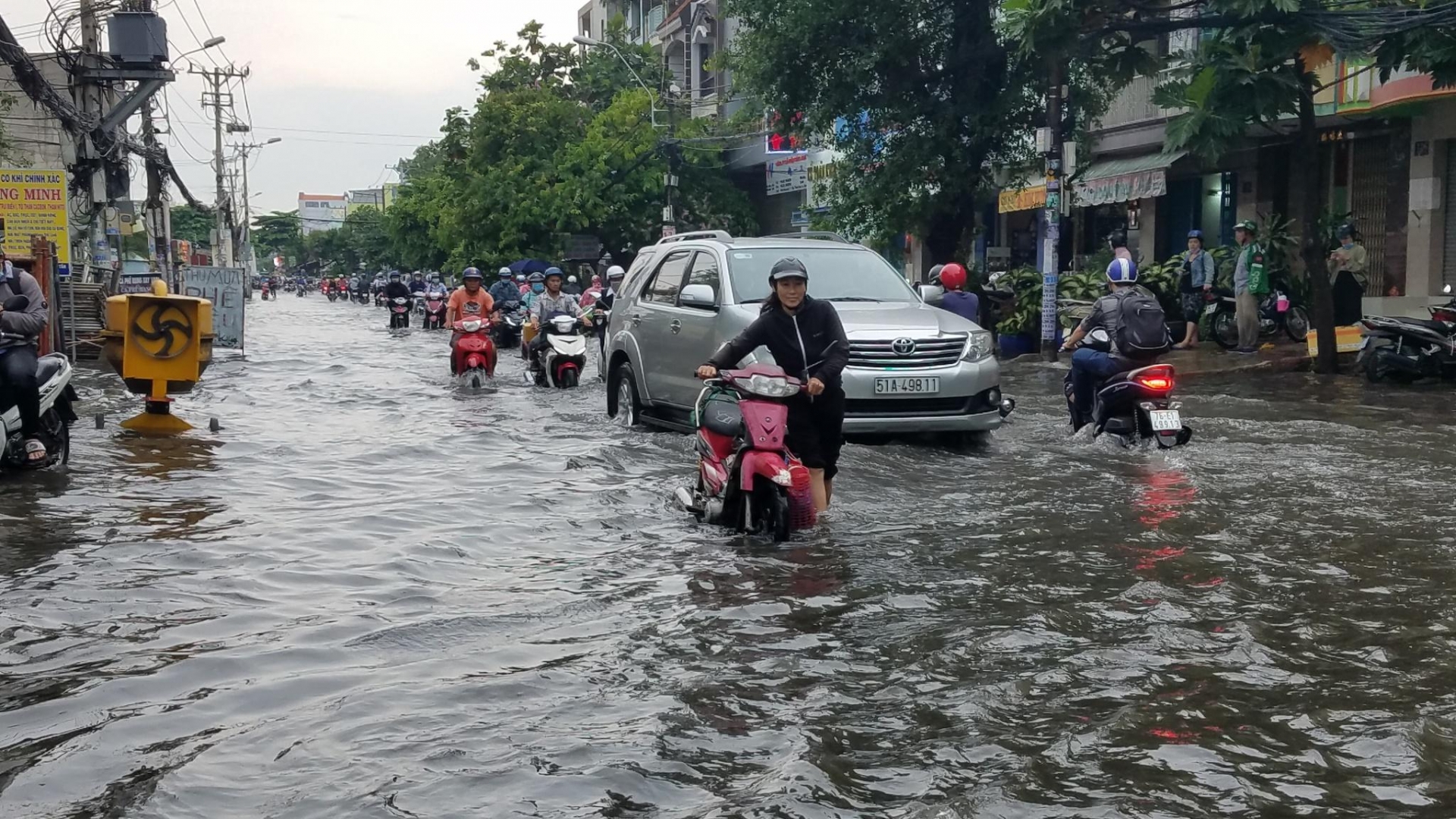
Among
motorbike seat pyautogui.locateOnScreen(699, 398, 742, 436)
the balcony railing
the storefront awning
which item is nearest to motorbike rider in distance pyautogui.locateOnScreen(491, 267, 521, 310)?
the storefront awning

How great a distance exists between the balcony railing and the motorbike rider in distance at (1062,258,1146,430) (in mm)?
16037

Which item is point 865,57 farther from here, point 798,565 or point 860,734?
point 860,734

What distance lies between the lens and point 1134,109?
91.1ft

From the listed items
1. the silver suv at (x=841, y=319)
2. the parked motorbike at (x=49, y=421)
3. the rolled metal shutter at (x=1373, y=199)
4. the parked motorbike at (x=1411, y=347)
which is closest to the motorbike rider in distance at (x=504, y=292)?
the silver suv at (x=841, y=319)

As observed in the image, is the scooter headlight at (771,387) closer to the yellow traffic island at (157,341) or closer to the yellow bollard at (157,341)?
the yellow traffic island at (157,341)

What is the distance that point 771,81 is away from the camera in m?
23.8

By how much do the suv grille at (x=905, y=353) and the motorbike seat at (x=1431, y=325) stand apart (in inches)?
297

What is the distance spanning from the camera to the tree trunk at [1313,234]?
16688 mm

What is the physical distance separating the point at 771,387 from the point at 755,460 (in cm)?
39

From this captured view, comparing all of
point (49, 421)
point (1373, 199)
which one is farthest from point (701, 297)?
point (1373, 199)

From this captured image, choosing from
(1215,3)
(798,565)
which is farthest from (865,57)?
(798,565)

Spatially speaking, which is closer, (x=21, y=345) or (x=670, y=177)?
(x=21, y=345)

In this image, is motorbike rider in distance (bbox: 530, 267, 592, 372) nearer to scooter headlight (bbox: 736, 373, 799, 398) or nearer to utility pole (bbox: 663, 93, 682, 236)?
scooter headlight (bbox: 736, 373, 799, 398)

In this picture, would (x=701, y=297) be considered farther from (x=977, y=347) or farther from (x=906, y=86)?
(x=906, y=86)
